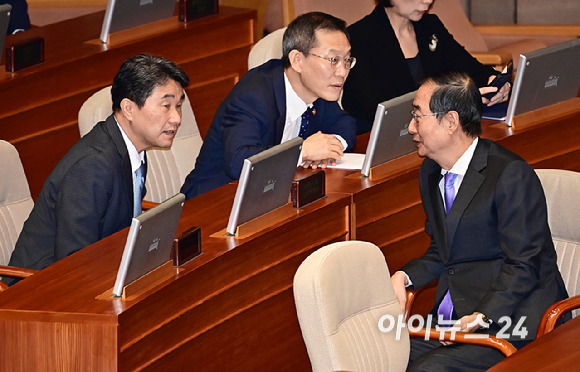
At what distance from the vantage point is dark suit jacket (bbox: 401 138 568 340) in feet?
9.90

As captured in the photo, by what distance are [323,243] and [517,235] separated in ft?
2.20

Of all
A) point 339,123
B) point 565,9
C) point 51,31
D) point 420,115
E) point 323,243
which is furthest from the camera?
point 565,9

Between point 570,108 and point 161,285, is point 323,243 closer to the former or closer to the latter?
point 161,285

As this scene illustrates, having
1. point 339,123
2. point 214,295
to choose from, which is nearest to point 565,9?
point 339,123

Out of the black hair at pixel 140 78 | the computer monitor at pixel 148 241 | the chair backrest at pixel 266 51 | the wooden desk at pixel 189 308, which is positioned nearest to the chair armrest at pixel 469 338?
the wooden desk at pixel 189 308

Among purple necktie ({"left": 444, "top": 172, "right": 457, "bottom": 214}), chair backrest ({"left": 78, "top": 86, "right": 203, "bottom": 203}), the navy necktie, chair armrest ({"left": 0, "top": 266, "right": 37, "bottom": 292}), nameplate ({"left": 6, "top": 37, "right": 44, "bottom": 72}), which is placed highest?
nameplate ({"left": 6, "top": 37, "right": 44, "bottom": 72})

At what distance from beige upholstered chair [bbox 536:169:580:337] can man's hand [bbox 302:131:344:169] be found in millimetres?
694

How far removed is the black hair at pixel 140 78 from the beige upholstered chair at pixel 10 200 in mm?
435

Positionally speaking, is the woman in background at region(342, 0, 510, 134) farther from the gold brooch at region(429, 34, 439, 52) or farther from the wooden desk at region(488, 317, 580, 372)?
the wooden desk at region(488, 317, 580, 372)

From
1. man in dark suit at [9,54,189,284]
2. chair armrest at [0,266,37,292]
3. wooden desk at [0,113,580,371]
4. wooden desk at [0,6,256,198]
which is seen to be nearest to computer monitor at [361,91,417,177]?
wooden desk at [0,113,580,371]

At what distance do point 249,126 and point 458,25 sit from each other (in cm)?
249

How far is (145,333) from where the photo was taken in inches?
107

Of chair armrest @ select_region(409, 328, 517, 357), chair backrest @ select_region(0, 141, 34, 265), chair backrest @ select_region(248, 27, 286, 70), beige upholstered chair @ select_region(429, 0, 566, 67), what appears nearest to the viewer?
chair armrest @ select_region(409, 328, 517, 357)

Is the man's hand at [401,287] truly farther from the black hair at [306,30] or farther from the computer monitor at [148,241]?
the black hair at [306,30]
